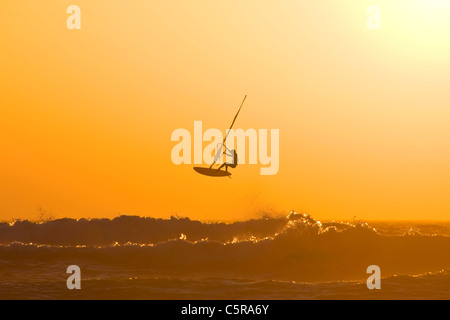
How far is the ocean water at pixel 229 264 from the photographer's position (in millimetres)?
22938

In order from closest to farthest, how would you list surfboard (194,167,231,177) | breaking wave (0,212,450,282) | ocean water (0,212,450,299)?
ocean water (0,212,450,299) → breaking wave (0,212,450,282) → surfboard (194,167,231,177)

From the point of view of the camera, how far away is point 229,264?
31.1 m

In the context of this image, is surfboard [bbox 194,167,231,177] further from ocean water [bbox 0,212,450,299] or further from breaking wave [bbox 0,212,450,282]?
breaking wave [bbox 0,212,450,282]

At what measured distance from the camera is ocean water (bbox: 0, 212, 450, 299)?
22938 millimetres

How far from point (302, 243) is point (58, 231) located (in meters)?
16.6

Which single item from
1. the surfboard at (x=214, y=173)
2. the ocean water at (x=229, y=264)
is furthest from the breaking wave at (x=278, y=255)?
the surfboard at (x=214, y=173)

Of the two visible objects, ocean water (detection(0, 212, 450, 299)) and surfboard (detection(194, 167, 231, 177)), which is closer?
ocean water (detection(0, 212, 450, 299))

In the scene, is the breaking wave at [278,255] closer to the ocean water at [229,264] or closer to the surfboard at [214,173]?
the ocean water at [229,264]

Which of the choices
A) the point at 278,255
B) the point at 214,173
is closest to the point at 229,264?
the point at 278,255

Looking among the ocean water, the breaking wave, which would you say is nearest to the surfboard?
the ocean water
